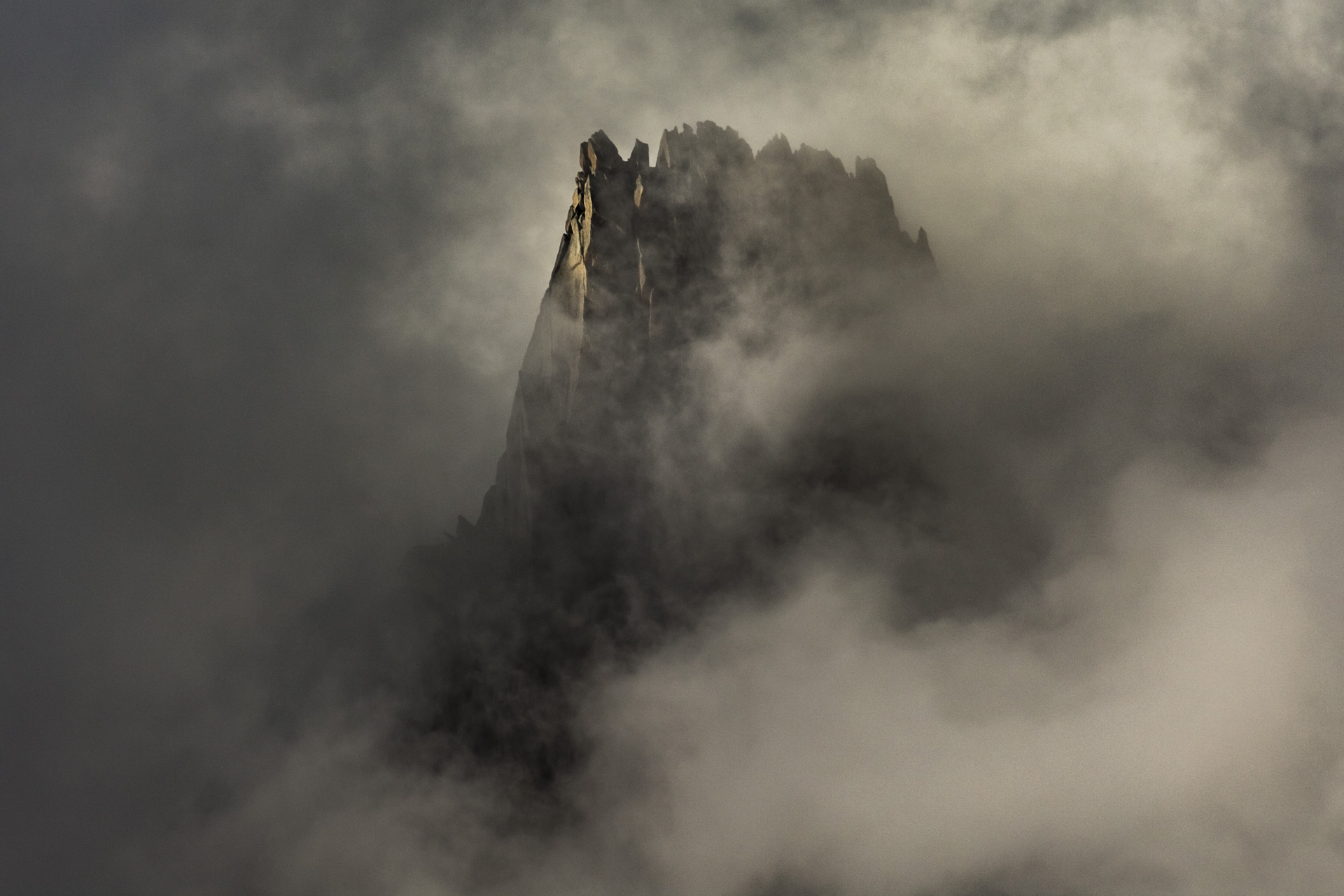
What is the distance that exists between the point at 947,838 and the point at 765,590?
3679 cm

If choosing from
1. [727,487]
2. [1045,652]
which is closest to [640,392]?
[727,487]

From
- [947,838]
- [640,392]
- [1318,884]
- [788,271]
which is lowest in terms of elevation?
[1318,884]

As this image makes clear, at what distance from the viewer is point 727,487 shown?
112 meters

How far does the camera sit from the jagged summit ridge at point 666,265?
345 feet

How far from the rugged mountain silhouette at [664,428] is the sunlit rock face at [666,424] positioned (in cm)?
20

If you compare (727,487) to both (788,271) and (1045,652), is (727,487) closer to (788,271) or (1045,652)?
(788,271)

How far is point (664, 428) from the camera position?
110 meters

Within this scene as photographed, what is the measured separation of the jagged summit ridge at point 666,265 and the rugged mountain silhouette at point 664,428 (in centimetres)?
19

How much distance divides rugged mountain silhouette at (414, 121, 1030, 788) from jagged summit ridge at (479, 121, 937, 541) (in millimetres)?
187

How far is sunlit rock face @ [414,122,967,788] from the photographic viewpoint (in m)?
106

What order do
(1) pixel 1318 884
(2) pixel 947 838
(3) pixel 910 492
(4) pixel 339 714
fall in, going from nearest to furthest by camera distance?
1. (1) pixel 1318 884
2. (3) pixel 910 492
3. (2) pixel 947 838
4. (4) pixel 339 714

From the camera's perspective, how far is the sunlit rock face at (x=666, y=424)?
106 metres

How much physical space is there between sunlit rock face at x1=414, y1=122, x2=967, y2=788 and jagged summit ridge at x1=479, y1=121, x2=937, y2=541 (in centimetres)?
20

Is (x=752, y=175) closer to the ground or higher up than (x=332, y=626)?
higher up
